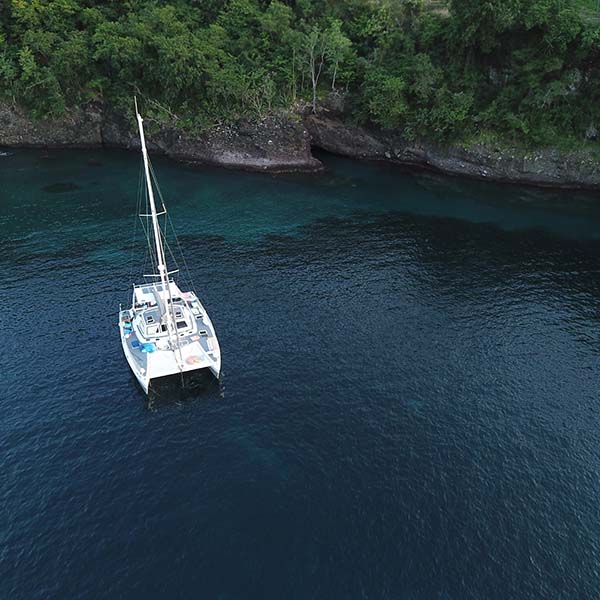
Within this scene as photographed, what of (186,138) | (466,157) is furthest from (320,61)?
(466,157)

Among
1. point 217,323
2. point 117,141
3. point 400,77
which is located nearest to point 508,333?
point 217,323

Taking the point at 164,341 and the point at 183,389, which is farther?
the point at 164,341

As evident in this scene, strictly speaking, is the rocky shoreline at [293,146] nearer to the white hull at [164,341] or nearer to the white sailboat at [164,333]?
the white sailboat at [164,333]

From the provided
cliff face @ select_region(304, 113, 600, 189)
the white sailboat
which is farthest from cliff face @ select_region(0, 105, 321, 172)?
the white sailboat

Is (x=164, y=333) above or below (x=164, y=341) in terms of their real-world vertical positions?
above

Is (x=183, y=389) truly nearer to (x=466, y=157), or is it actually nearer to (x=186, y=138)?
(x=186, y=138)

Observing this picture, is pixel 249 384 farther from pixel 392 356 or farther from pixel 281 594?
pixel 281 594

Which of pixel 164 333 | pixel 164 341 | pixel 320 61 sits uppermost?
pixel 320 61

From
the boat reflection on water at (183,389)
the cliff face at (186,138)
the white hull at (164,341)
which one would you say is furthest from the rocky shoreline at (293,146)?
the boat reflection on water at (183,389)
